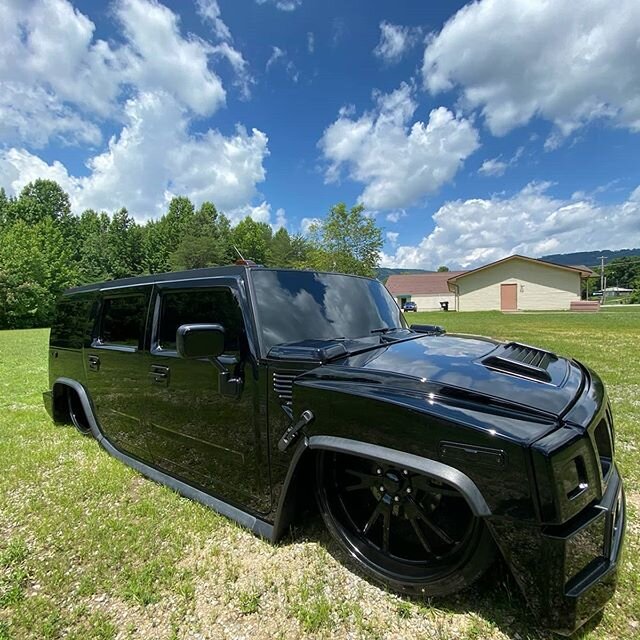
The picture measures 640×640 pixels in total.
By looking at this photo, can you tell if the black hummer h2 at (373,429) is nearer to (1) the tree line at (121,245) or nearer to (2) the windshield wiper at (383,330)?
(2) the windshield wiper at (383,330)

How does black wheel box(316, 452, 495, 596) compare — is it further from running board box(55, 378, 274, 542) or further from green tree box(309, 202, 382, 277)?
green tree box(309, 202, 382, 277)

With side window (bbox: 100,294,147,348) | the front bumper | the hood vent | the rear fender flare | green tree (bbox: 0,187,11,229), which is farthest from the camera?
green tree (bbox: 0,187,11,229)

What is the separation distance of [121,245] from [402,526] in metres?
64.1

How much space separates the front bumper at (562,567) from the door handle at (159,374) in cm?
232

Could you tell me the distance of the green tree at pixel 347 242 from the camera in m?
43.8

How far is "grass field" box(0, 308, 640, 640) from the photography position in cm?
188

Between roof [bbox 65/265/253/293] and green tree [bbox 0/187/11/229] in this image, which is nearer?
roof [bbox 65/265/253/293]

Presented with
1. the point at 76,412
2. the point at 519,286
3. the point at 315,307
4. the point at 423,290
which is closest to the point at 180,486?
the point at 315,307

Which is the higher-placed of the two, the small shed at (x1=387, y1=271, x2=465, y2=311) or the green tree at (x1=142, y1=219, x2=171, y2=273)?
the green tree at (x1=142, y1=219, x2=171, y2=273)

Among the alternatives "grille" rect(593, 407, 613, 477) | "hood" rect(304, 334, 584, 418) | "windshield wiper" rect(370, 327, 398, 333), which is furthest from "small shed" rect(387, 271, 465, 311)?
"grille" rect(593, 407, 613, 477)

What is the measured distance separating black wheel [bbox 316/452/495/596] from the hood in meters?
0.45

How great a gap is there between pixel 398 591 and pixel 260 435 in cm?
111

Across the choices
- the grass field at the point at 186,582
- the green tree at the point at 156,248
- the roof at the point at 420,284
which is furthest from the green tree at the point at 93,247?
the grass field at the point at 186,582

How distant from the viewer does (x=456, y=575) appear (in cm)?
180
